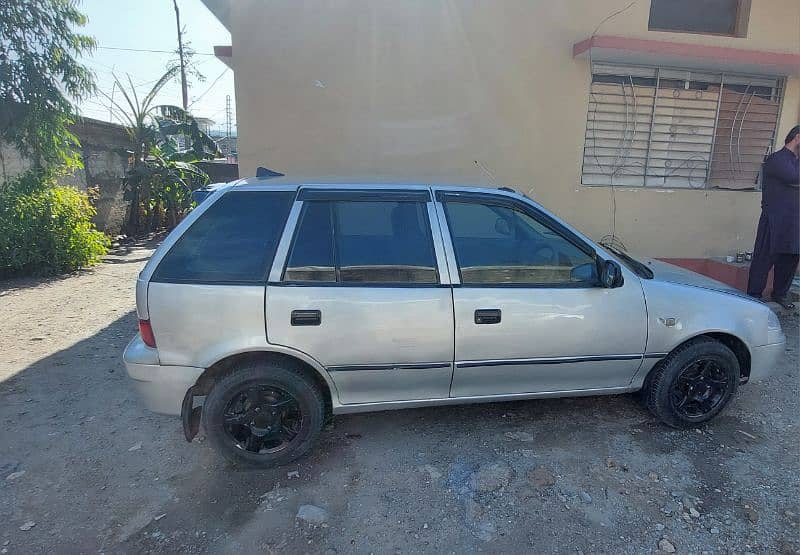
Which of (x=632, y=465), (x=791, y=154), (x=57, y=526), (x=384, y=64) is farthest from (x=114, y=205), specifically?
(x=791, y=154)

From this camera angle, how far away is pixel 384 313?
268 cm

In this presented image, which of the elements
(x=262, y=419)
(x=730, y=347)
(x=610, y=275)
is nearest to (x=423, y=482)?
(x=262, y=419)

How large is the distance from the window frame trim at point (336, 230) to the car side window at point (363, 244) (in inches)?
0.5

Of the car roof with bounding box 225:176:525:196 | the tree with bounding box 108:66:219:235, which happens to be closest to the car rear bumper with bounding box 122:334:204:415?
the car roof with bounding box 225:176:525:196

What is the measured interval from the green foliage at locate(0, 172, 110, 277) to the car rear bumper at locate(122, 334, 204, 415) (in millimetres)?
5826

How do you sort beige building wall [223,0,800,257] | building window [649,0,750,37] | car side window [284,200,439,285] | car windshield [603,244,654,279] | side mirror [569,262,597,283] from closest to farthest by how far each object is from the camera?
car side window [284,200,439,285], side mirror [569,262,597,283], car windshield [603,244,654,279], beige building wall [223,0,800,257], building window [649,0,750,37]

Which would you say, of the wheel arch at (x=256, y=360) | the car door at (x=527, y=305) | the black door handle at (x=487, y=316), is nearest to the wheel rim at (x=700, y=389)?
A: the car door at (x=527, y=305)

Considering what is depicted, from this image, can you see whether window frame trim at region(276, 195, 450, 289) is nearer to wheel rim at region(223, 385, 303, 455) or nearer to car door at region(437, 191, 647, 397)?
car door at region(437, 191, 647, 397)

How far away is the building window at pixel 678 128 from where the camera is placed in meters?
6.23

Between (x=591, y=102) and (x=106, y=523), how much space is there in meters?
6.56

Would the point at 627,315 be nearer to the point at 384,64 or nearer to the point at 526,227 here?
the point at 526,227

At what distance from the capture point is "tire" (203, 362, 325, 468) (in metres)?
2.65

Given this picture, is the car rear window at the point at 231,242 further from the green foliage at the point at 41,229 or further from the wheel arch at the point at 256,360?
the green foliage at the point at 41,229

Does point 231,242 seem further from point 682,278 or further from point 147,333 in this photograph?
point 682,278
